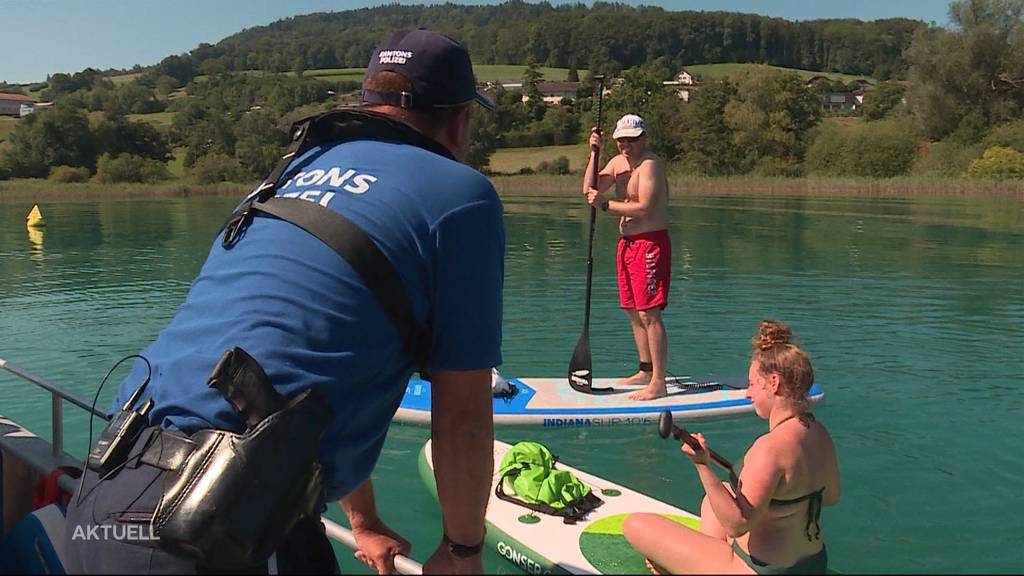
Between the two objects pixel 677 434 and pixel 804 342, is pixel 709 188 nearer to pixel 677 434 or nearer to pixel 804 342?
pixel 804 342

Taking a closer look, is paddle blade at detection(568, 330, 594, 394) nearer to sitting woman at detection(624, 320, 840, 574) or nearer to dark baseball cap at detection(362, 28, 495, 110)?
sitting woman at detection(624, 320, 840, 574)

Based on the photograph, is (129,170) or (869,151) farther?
(129,170)

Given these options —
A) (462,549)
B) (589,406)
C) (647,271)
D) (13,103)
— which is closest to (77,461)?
(462,549)

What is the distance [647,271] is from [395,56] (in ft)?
A: 19.3

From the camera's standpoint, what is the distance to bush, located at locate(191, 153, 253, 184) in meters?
68.3

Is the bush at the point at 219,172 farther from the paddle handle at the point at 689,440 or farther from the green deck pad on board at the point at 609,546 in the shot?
the paddle handle at the point at 689,440

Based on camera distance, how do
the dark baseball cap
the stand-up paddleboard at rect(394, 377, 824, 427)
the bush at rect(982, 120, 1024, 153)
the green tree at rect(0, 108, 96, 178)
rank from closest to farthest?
the dark baseball cap, the stand-up paddleboard at rect(394, 377, 824, 427), the bush at rect(982, 120, 1024, 153), the green tree at rect(0, 108, 96, 178)

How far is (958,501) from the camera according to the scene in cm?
556

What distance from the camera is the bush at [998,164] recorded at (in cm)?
5228

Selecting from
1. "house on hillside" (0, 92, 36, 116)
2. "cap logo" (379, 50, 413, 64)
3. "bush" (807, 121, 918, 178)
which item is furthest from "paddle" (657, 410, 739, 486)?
"house on hillside" (0, 92, 36, 116)

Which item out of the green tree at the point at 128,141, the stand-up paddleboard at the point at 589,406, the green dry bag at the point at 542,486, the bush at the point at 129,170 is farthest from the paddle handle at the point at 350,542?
the green tree at the point at 128,141

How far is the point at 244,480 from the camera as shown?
5.85 feet

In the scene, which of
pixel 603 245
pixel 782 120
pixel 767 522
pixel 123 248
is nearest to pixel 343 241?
pixel 767 522

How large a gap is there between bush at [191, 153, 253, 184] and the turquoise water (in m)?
45.0
